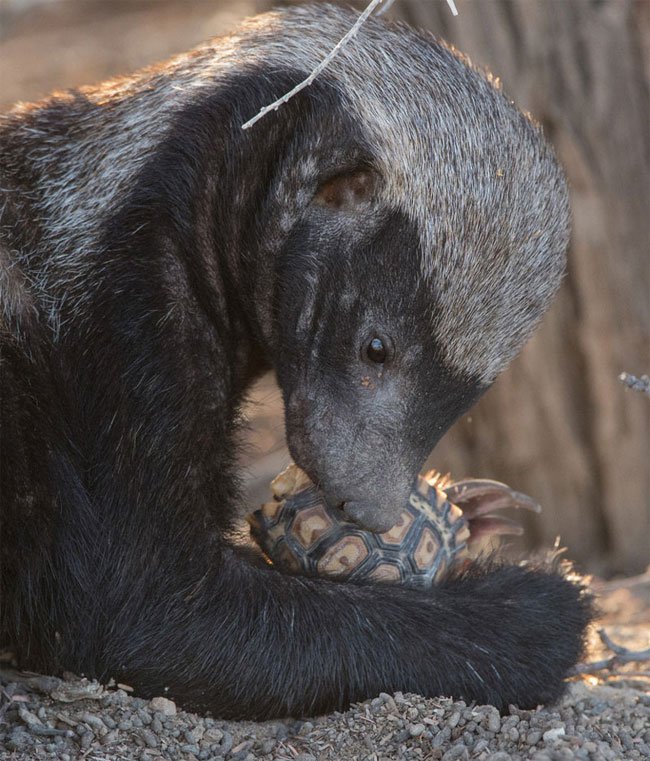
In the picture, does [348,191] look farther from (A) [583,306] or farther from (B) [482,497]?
(A) [583,306]

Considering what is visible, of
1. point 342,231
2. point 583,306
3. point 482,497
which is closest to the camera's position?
point 342,231

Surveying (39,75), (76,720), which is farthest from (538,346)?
(39,75)

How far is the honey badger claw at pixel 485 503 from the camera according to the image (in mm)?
4699

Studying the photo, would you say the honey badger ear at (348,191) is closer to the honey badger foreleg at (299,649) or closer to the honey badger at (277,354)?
the honey badger at (277,354)

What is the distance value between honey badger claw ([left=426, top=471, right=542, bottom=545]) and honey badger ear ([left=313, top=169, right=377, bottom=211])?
48.5 inches

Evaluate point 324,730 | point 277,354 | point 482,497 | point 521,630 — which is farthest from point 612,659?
point 277,354

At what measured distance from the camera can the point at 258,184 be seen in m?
4.32

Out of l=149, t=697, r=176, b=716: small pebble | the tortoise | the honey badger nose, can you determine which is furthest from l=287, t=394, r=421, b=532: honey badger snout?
l=149, t=697, r=176, b=716: small pebble

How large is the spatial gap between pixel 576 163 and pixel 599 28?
2.61 ft

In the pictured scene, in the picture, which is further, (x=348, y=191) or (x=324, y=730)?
(x=348, y=191)

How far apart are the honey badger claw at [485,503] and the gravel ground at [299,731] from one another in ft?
2.74

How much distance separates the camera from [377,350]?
4.13m

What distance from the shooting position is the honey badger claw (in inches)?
185

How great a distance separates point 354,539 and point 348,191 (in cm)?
126
